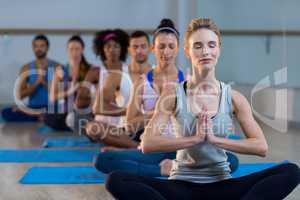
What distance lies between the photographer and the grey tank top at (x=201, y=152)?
1905 mm

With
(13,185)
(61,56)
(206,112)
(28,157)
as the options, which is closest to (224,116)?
(206,112)

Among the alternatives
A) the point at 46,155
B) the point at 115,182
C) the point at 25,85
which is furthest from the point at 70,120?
the point at 115,182

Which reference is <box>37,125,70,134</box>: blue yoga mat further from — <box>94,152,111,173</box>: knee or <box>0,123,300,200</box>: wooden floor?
<box>94,152,111,173</box>: knee

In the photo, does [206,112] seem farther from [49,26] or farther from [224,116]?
[49,26]

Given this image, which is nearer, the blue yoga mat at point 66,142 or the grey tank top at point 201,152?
the grey tank top at point 201,152

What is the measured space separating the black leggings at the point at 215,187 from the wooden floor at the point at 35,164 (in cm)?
79

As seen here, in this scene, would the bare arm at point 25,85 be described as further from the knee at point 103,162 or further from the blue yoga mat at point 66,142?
the knee at point 103,162

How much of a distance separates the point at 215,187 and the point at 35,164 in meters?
1.85

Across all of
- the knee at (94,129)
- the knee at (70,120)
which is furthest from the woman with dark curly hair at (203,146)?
the knee at (70,120)

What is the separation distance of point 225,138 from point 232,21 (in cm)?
415

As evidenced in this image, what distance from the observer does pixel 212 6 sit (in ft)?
19.4

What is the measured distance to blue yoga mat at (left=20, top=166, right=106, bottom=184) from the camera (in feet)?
9.87

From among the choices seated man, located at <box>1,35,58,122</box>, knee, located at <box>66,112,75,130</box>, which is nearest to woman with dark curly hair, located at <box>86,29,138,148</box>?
knee, located at <box>66,112,75,130</box>

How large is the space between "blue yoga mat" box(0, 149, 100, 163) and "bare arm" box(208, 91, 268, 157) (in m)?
1.86
